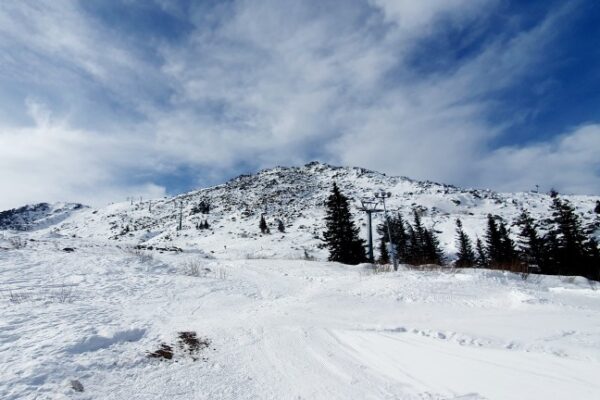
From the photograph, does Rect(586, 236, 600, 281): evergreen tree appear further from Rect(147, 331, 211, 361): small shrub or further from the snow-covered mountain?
Rect(147, 331, 211, 361): small shrub

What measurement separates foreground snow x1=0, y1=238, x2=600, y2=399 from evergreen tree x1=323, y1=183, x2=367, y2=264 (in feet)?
64.6

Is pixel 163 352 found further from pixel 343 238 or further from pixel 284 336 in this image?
pixel 343 238

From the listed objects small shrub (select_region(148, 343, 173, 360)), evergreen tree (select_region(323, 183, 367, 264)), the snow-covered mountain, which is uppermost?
the snow-covered mountain

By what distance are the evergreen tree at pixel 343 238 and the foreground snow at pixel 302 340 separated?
1969cm

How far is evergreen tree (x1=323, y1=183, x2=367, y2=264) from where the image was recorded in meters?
32.4

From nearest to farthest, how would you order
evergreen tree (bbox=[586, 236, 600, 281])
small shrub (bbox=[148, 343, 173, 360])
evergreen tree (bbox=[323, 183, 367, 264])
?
small shrub (bbox=[148, 343, 173, 360]) → evergreen tree (bbox=[586, 236, 600, 281]) → evergreen tree (bbox=[323, 183, 367, 264])

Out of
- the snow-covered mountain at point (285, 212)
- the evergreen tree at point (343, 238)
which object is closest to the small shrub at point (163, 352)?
the evergreen tree at point (343, 238)

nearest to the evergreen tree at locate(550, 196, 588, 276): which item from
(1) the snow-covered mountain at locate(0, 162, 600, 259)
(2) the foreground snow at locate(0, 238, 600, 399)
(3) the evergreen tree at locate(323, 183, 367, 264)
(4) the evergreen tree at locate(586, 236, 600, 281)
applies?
(4) the evergreen tree at locate(586, 236, 600, 281)

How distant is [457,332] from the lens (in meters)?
7.12

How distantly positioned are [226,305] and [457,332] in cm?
670

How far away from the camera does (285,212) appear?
10956 centimetres

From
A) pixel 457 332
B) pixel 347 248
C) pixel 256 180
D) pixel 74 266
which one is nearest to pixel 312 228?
pixel 347 248

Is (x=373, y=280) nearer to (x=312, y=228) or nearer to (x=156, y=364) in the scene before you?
(x=156, y=364)

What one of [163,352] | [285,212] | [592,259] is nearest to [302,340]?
[163,352]
